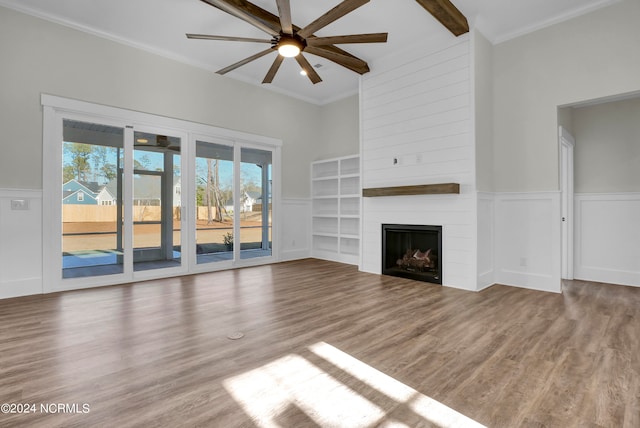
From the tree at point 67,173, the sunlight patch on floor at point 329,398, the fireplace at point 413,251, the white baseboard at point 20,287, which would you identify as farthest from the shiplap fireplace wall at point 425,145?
the white baseboard at point 20,287

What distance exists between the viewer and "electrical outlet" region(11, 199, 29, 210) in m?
3.76

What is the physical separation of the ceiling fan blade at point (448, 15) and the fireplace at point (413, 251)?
8.45 ft

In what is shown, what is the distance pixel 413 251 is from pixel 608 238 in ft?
8.65

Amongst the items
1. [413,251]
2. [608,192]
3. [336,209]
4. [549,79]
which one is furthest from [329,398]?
[336,209]

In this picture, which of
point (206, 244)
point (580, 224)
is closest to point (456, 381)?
point (580, 224)

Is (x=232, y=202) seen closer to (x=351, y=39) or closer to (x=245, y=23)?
(x=245, y=23)

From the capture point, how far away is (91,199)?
4355 millimetres

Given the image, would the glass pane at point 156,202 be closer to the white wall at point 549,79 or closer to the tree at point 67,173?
the tree at point 67,173

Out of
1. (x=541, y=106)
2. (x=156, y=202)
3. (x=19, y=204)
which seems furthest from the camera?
(x=156, y=202)

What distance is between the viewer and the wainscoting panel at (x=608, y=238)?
4.20m

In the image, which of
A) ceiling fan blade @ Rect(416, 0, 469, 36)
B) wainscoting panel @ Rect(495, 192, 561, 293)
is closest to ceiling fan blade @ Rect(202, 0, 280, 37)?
ceiling fan blade @ Rect(416, 0, 469, 36)

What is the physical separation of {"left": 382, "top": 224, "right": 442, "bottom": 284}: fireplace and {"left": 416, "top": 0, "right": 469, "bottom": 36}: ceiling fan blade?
101 inches

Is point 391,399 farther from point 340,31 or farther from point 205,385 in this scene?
point 340,31

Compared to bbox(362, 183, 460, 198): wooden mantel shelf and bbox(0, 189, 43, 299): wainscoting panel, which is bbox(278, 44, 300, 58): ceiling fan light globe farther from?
bbox(0, 189, 43, 299): wainscoting panel
